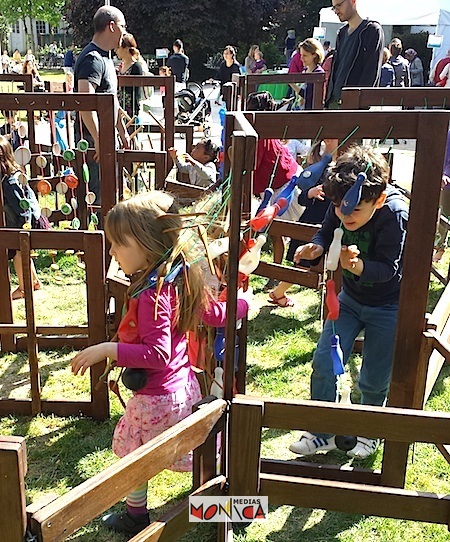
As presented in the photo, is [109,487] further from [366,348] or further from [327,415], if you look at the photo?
[366,348]

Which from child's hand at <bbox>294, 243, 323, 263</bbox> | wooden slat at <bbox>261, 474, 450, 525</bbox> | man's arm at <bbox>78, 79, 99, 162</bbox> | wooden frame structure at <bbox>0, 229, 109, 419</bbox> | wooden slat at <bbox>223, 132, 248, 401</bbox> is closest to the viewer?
wooden slat at <bbox>223, 132, 248, 401</bbox>

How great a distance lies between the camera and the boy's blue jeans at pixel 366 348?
2.39 m

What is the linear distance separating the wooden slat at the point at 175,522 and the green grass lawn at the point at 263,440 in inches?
18.7

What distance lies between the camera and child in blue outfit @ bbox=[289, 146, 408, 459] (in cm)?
213

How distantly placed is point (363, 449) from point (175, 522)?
117 centimetres

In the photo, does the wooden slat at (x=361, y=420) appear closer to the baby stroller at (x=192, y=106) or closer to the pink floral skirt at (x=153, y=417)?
the pink floral skirt at (x=153, y=417)

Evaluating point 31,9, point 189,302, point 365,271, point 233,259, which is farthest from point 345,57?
point 31,9

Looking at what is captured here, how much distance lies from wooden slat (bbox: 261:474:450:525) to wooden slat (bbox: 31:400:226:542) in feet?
1.08

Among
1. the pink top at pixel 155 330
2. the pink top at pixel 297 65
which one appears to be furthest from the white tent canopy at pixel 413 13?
the pink top at pixel 155 330

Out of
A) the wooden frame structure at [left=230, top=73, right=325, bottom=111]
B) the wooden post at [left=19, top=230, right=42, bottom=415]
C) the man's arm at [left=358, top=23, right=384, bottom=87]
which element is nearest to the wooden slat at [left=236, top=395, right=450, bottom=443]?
the wooden post at [left=19, top=230, right=42, bottom=415]

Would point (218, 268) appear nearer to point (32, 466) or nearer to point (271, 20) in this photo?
point (32, 466)

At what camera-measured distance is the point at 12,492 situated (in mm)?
1221

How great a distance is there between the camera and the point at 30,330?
9.11 ft

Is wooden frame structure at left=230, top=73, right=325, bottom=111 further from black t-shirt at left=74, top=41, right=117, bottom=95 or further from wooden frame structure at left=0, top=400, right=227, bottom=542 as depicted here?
wooden frame structure at left=0, top=400, right=227, bottom=542
